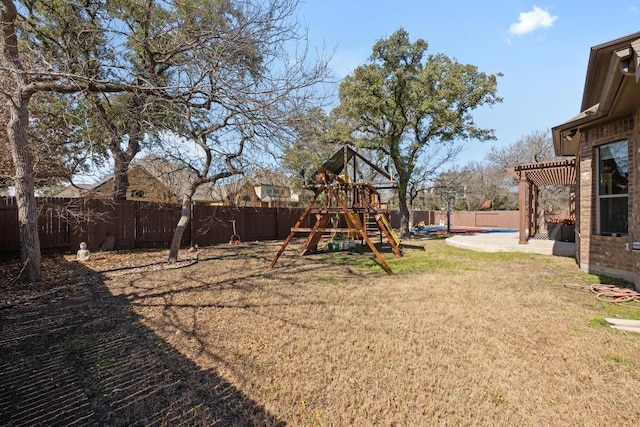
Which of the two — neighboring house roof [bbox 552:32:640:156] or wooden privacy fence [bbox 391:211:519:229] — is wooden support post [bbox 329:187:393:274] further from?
wooden privacy fence [bbox 391:211:519:229]

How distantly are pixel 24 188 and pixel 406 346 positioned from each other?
6.87 m

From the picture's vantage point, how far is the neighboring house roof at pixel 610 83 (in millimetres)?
3562

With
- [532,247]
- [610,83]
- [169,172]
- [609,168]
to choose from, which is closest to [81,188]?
[169,172]

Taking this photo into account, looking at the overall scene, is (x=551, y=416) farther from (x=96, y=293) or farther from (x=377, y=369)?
(x=96, y=293)

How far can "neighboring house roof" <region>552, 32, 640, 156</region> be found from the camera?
3562 mm

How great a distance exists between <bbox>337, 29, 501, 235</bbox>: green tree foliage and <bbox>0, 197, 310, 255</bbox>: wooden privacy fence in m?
6.74

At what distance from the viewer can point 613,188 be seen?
6.08 meters

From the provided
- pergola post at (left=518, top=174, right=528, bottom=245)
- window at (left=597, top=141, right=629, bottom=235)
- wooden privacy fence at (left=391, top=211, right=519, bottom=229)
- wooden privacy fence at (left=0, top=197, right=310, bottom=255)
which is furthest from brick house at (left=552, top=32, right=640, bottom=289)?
wooden privacy fence at (left=391, top=211, right=519, bottom=229)

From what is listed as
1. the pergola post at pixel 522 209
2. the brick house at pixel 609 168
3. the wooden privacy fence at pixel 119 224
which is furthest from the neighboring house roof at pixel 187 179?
the pergola post at pixel 522 209

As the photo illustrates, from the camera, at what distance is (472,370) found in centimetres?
268

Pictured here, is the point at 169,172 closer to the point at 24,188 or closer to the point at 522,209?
the point at 24,188

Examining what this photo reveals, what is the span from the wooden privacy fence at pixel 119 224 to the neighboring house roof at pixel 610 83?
9633mm

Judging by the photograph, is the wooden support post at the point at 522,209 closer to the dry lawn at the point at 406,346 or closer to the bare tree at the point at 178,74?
the dry lawn at the point at 406,346

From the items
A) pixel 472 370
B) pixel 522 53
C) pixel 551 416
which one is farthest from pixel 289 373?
pixel 522 53
